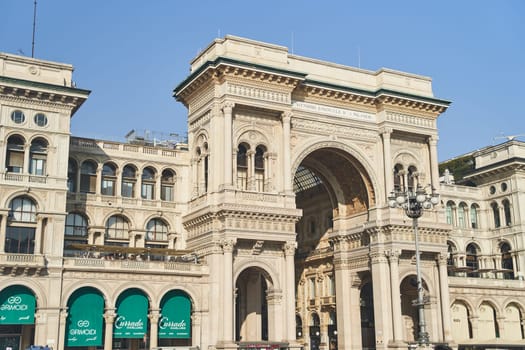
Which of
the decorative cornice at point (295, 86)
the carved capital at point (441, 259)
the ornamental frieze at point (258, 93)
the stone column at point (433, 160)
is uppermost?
the decorative cornice at point (295, 86)

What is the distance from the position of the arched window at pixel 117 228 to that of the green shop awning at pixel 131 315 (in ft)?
19.3

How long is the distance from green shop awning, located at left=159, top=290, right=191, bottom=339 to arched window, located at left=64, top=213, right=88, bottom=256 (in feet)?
24.9

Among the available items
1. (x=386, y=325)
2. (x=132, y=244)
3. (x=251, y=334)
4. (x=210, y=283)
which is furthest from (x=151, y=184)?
(x=386, y=325)

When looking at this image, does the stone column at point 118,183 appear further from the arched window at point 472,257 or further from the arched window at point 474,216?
the arched window at point 474,216

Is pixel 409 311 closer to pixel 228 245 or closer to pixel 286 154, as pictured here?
pixel 286 154

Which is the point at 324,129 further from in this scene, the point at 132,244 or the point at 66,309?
the point at 66,309

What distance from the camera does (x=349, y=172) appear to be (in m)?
58.9

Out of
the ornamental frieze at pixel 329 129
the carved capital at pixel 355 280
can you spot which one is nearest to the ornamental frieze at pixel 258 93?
the ornamental frieze at pixel 329 129

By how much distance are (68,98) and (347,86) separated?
70.3 ft

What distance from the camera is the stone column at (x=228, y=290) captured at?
153 ft

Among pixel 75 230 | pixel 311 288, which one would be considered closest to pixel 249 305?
pixel 75 230

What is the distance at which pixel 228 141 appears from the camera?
4950 cm

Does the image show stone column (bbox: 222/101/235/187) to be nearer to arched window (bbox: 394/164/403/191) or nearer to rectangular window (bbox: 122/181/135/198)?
rectangular window (bbox: 122/181/135/198)

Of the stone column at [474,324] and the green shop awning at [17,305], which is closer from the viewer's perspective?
the green shop awning at [17,305]
